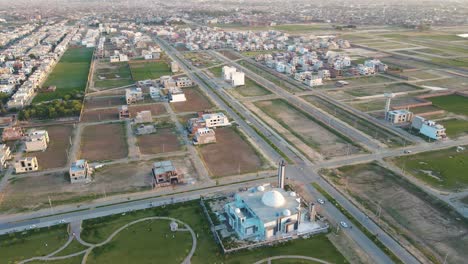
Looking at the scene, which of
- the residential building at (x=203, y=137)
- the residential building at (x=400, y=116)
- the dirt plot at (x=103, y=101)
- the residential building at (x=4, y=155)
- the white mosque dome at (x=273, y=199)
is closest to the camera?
the white mosque dome at (x=273, y=199)

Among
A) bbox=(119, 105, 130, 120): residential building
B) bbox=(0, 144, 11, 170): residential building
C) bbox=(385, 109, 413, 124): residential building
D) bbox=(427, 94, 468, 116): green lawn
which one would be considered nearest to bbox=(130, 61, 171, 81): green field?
bbox=(119, 105, 130, 120): residential building

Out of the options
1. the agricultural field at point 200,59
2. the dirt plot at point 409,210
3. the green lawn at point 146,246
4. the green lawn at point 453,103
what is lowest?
the green lawn at point 146,246

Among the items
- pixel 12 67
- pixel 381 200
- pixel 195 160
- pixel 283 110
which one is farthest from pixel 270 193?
pixel 12 67

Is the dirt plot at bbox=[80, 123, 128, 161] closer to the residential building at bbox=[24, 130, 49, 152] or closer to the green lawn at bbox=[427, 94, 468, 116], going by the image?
the residential building at bbox=[24, 130, 49, 152]

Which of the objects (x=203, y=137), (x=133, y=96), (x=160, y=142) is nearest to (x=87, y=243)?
(x=160, y=142)

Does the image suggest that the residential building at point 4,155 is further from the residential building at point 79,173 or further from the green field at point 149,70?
the green field at point 149,70

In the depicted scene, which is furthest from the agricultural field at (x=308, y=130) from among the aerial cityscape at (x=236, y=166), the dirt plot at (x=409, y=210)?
the dirt plot at (x=409, y=210)

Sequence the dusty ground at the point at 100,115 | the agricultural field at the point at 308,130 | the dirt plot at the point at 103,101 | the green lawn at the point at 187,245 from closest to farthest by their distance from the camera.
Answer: the green lawn at the point at 187,245 → the agricultural field at the point at 308,130 → the dusty ground at the point at 100,115 → the dirt plot at the point at 103,101

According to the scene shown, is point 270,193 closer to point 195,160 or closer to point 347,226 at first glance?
point 347,226
